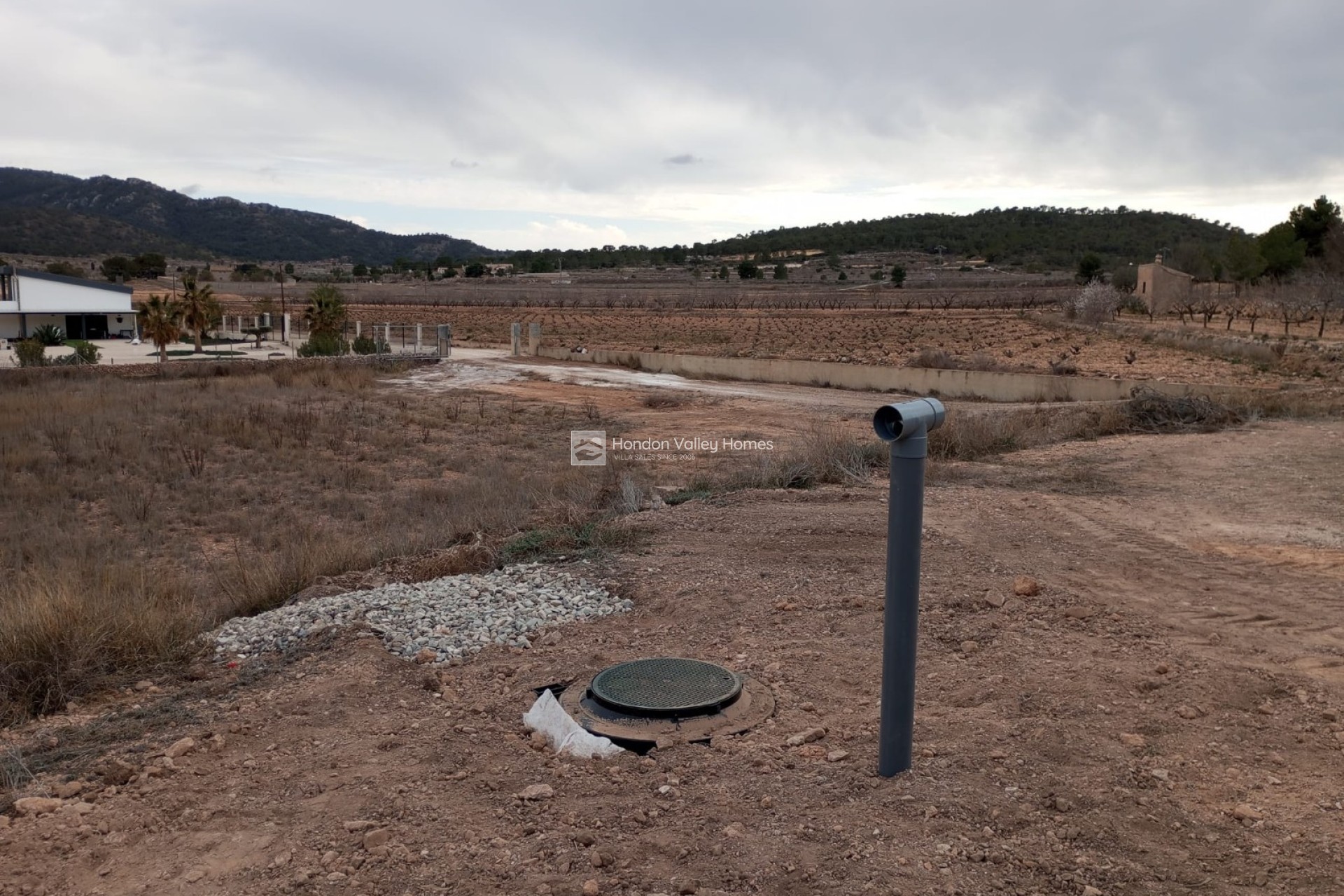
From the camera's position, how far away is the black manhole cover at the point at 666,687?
4.80 metres

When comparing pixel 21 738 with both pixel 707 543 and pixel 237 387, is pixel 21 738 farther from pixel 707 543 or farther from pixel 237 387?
pixel 237 387

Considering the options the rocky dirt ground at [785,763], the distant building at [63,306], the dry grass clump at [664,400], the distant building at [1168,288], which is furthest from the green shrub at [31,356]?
the distant building at [1168,288]

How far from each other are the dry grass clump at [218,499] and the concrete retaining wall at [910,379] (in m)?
9.75

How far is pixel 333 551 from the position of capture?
8727 millimetres

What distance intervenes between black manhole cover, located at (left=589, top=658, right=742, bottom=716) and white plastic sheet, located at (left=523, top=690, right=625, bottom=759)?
0.27m

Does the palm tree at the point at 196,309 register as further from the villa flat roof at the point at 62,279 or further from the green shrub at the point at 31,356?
the villa flat roof at the point at 62,279

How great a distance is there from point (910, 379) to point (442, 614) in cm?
2704

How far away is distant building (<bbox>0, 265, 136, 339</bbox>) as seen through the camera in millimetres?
56188

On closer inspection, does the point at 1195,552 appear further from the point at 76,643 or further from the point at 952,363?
the point at 952,363

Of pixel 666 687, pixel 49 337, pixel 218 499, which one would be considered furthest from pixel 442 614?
pixel 49 337

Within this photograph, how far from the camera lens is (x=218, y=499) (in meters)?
15.7

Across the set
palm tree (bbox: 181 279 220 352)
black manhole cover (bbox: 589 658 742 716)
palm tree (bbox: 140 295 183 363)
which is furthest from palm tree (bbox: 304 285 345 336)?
black manhole cover (bbox: 589 658 742 716)

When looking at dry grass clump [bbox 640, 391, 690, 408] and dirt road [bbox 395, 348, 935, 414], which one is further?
dirt road [bbox 395, 348, 935, 414]

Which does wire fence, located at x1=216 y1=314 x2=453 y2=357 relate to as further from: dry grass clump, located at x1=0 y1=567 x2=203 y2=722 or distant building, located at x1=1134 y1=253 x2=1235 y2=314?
distant building, located at x1=1134 y1=253 x2=1235 y2=314
